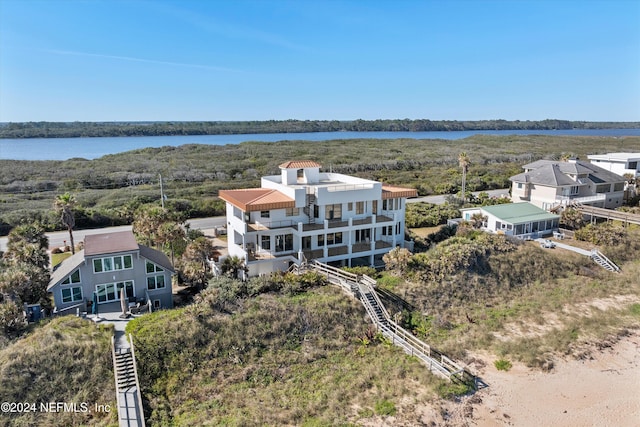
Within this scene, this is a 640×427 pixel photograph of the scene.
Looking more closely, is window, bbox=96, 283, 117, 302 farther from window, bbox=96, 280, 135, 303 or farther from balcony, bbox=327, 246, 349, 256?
balcony, bbox=327, 246, 349, 256

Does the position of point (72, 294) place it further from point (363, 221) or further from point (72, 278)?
point (363, 221)

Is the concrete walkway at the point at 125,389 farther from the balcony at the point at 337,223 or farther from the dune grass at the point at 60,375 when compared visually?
the balcony at the point at 337,223

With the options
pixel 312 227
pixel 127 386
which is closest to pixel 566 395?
pixel 312 227

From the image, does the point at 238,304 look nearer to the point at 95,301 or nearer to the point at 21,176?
the point at 95,301

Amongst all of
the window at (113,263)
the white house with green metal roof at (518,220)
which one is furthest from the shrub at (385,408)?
the white house with green metal roof at (518,220)

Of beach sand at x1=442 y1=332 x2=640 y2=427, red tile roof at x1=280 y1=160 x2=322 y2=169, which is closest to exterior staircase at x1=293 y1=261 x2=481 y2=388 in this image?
beach sand at x1=442 y1=332 x2=640 y2=427

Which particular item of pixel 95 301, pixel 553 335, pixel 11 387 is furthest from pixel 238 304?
pixel 553 335

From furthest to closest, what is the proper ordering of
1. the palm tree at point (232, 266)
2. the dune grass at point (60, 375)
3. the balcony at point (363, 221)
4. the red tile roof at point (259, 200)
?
the balcony at point (363, 221) → the red tile roof at point (259, 200) → the palm tree at point (232, 266) → the dune grass at point (60, 375)
